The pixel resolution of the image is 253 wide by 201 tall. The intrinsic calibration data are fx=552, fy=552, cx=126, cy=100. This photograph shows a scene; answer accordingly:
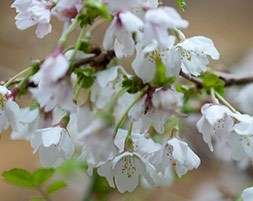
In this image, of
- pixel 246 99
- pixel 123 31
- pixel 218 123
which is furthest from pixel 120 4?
pixel 246 99

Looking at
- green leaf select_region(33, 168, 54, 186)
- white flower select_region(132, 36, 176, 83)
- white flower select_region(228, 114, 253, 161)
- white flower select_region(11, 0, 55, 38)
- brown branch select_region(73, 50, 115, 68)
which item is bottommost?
green leaf select_region(33, 168, 54, 186)

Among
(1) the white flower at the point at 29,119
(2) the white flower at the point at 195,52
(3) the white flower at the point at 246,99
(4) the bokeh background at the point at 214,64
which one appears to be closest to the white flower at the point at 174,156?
(2) the white flower at the point at 195,52

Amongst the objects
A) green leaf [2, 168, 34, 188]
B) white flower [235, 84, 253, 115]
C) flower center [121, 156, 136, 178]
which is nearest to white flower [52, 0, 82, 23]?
flower center [121, 156, 136, 178]

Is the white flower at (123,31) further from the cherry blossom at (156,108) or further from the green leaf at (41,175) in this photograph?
the green leaf at (41,175)

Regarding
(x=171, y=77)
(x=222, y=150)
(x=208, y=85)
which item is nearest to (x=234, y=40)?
(x=222, y=150)

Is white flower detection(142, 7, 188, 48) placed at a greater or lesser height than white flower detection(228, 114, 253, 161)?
greater

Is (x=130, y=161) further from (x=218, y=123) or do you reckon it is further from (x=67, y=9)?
(x=67, y=9)

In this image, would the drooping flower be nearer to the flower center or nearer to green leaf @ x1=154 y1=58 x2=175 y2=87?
the flower center
